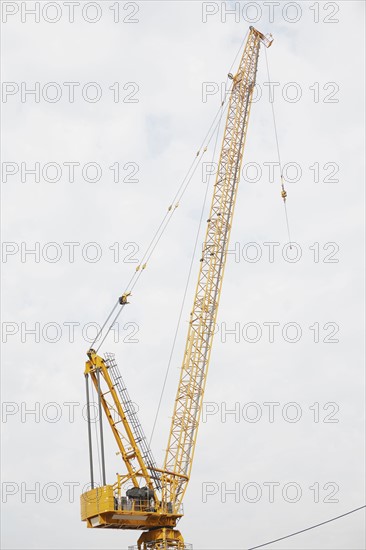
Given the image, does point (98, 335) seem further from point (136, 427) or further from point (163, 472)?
point (163, 472)

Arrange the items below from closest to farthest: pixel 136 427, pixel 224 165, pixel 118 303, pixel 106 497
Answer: pixel 106 497 < pixel 136 427 < pixel 118 303 < pixel 224 165

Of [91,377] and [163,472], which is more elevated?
[91,377]

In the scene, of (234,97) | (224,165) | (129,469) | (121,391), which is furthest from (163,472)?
(234,97)

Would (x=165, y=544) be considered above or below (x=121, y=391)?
below

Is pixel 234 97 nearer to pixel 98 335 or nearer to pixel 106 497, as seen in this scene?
pixel 98 335

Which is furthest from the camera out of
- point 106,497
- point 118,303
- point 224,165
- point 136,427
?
point 224,165

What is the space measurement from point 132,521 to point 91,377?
12970 millimetres

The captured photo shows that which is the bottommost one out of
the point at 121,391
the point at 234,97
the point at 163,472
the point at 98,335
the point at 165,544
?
the point at 165,544

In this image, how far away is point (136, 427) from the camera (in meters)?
63.7

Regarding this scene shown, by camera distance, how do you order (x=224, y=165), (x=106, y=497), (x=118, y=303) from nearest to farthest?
(x=106, y=497)
(x=118, y=303)
(x=224, y=165)

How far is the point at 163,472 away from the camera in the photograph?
2527 inches

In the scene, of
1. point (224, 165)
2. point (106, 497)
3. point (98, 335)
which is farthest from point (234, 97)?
point (106, 497)

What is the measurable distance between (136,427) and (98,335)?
29.7 feet

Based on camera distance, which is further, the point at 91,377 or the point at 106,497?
the point at 91,377
